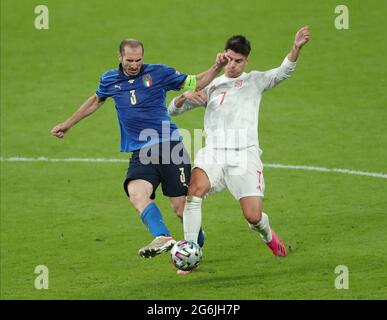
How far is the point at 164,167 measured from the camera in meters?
12.9

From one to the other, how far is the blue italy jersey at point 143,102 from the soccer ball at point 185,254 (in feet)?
4.57

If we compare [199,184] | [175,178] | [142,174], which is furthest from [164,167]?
[199,184]

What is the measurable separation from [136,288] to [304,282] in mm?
1934

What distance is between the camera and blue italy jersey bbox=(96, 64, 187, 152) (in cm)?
1291

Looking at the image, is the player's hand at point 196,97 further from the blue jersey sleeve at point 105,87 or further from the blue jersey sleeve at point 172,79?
the blue jersey sleeve at point 105,87

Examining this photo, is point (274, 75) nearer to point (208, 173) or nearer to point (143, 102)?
point (208, 173)

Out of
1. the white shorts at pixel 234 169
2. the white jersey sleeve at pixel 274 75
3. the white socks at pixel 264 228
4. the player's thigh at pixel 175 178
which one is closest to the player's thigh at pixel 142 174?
the player's thigh at pixel 175 178

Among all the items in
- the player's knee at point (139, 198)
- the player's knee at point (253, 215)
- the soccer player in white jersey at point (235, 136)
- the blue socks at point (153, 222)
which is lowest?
the blue socks at point (153, 222)

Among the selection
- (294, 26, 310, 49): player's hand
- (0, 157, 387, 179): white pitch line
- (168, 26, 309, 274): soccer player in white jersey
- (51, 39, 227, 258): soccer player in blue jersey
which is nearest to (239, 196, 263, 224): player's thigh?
(168, 26, 309, 274): soccer player in white jersey

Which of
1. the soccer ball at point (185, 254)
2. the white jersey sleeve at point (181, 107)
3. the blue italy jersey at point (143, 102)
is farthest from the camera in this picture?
the white jersey sleeve at point (181, 107)

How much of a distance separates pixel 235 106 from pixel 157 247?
2244mm

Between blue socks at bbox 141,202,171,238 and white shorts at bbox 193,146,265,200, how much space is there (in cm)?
98

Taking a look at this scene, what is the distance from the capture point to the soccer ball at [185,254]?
1213 centimetres

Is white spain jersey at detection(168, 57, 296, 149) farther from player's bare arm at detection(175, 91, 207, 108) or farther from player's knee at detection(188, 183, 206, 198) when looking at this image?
player's knee at detection(188, 183, 206, 198)
